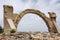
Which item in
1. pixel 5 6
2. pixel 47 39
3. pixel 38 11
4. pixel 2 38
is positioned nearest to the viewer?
pixel 2 38

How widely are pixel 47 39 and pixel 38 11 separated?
7868mm

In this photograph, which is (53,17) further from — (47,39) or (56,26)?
(47,39)

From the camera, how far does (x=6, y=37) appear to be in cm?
976

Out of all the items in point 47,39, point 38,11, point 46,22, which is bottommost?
point 47,39

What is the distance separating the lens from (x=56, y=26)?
1822 centimetres

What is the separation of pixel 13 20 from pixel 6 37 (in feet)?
22.9

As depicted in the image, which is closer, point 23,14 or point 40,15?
point 23,14

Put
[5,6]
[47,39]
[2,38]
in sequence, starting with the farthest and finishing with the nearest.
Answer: [5,6], [47,39], [2,38]

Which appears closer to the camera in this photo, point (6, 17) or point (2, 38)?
point (2, 38)

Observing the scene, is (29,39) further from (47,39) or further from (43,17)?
(43,17)

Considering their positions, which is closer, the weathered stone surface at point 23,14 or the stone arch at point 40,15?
the weathered stone surface at point 23,14

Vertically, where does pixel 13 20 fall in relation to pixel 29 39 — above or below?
above

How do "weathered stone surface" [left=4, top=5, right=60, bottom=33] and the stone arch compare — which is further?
the stone arch

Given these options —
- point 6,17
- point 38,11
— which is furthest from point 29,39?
point 38,11
